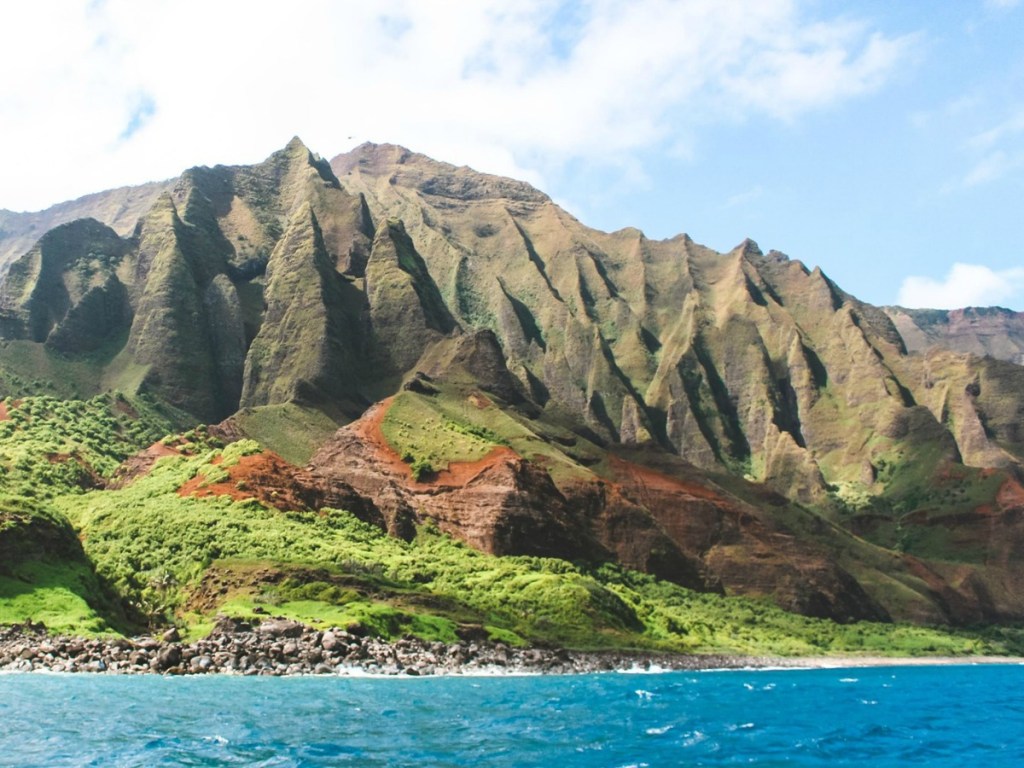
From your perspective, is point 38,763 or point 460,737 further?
point 460,737

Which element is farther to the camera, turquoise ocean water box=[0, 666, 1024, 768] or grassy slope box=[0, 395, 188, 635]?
grassy slope box=[0, 395, 188, 635]

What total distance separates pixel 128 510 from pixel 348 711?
244ft

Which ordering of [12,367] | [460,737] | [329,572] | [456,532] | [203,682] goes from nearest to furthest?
[460,737] → [203,682] → [329,572] → [456,532] → [12,367]

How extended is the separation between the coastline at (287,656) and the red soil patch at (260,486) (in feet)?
122

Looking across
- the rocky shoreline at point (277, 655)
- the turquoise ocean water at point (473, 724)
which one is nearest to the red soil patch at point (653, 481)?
the rocky shoreline at point (277, 655)

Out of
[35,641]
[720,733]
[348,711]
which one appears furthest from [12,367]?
[720,733]

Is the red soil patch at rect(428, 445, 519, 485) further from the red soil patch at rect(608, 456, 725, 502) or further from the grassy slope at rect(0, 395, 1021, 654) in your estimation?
the red soil patch at rect(608, 456, 725, 502)

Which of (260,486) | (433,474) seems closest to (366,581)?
(260,486)

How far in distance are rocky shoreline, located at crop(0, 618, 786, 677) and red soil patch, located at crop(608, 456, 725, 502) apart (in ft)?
235

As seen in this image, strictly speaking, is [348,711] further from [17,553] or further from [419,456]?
[419,456]

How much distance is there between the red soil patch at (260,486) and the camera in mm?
122562

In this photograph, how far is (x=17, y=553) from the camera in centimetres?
8681

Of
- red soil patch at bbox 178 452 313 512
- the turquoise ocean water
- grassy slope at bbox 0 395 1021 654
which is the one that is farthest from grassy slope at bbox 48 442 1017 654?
the turquoise ocean water

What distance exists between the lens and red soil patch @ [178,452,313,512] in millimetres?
122562
